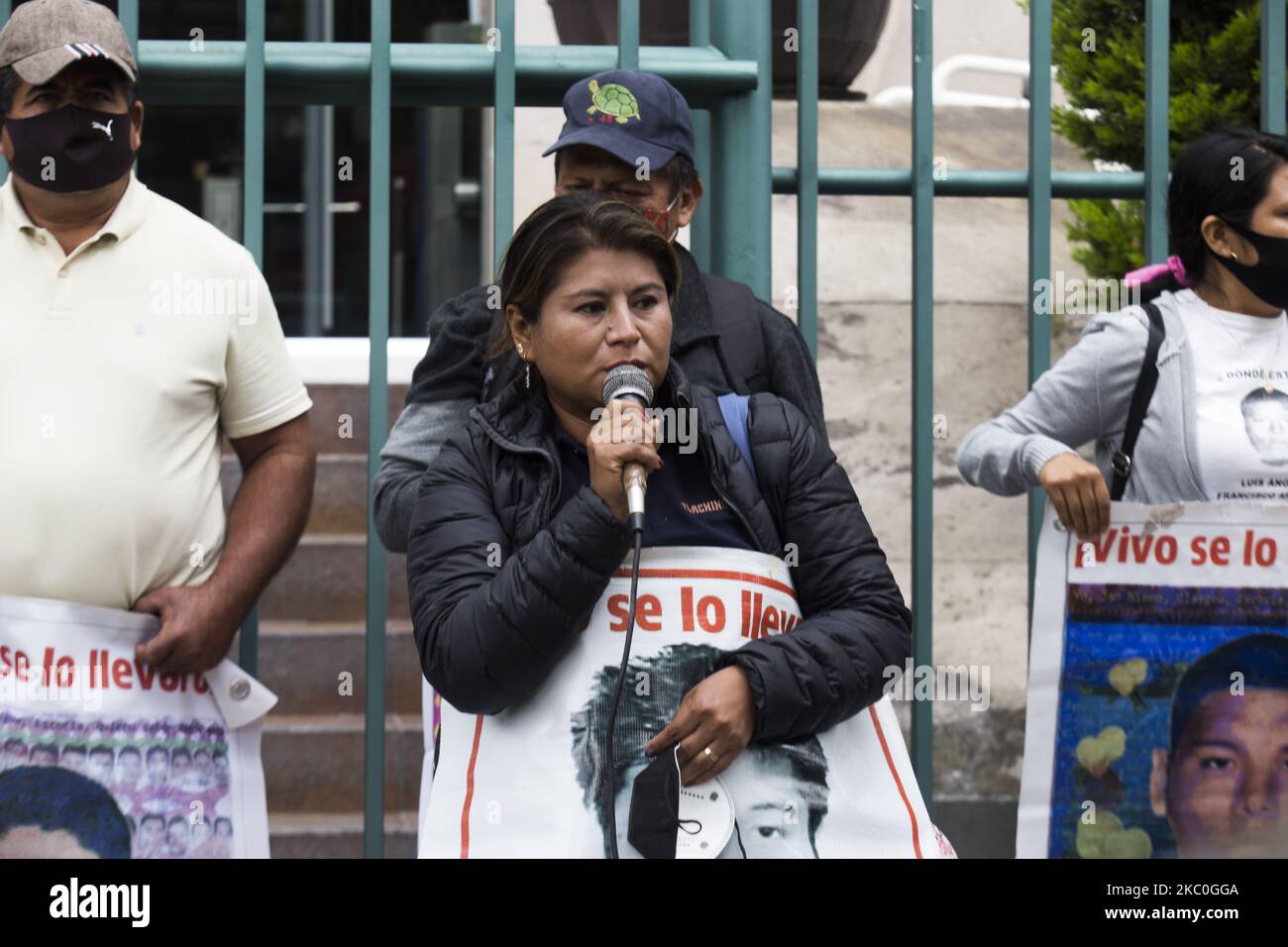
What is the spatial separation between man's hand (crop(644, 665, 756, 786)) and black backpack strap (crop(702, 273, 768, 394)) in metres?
0.79

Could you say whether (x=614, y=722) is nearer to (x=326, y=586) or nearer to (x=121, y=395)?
(x=121, y=395)

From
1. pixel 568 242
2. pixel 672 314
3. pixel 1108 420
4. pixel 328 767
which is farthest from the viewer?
pixel 328 767

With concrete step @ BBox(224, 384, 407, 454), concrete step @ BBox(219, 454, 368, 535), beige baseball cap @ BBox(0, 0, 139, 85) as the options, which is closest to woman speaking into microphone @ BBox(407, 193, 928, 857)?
beige baseball cap @ BBox(0, 0, 139, 85)

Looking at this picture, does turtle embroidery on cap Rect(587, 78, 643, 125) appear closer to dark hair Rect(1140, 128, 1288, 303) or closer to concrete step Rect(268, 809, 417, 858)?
dark hair Rect(1140, 128, 1288, 303)

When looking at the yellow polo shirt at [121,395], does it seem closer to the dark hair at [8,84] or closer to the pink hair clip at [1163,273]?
the dark hair at [8,84]

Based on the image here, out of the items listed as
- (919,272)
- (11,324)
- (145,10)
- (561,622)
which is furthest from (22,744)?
(145,10)

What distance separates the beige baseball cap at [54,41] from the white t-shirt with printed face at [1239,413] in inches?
84.5

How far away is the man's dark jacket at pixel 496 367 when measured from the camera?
352cm

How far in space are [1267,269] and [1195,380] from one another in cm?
27

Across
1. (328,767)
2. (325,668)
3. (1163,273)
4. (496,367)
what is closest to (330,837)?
(328,767)

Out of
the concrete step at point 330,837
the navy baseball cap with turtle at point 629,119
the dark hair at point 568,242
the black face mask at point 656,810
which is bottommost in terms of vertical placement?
the concrete step at point 330,837

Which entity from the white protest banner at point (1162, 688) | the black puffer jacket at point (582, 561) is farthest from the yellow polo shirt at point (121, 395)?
the white protest banner at point (1162, 688)

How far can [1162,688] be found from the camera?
366 centimetres

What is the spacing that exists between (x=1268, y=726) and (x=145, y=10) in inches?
324
